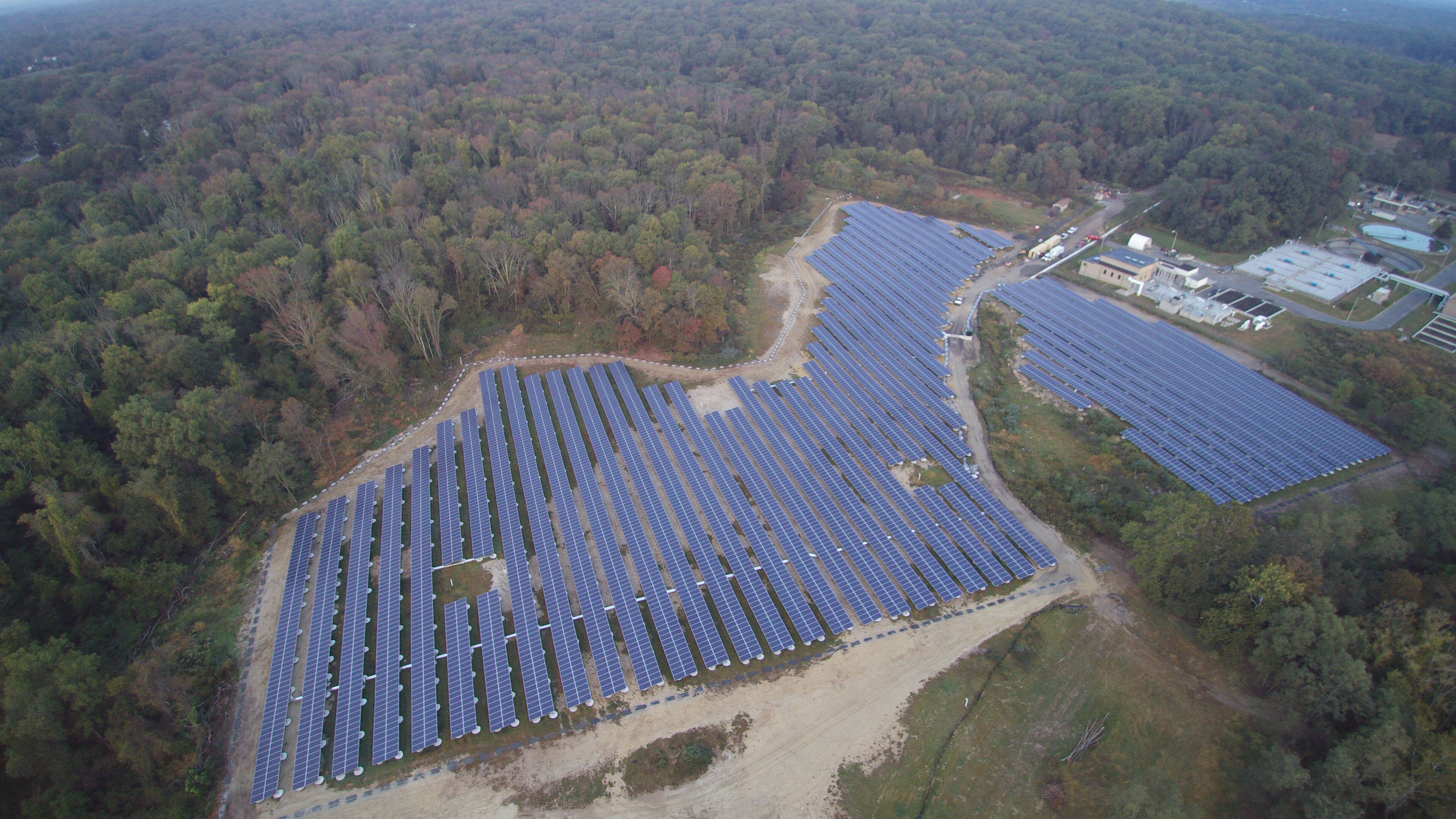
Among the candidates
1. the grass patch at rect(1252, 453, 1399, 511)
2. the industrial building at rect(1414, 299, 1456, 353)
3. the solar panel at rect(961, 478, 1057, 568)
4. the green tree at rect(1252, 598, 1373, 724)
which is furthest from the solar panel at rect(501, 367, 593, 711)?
the industrial building at rect(1414, 299, 1456, 353)

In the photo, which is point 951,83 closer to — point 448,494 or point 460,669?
point 448,494

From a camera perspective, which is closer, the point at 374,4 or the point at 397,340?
the point at 397,340

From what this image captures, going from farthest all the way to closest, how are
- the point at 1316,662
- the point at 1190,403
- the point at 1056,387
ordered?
the point at 1056,387 < the point at 1190,403 < the point at 1316,662

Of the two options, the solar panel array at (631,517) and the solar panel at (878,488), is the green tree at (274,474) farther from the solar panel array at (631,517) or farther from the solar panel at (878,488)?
the solar panel at (878,488)

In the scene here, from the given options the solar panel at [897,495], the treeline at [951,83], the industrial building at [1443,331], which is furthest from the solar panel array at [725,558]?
the industrial building at [1443,331]

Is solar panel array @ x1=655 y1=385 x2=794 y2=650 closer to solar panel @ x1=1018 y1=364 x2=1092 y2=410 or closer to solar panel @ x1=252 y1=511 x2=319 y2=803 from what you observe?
solar panel @ x1=252 y1=511 x2=319 y2=803

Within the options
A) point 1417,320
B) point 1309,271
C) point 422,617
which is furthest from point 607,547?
point 1309,271

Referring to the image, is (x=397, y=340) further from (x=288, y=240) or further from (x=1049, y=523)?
(x=1049, y=523)

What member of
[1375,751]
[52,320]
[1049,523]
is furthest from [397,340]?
[1375,751]
